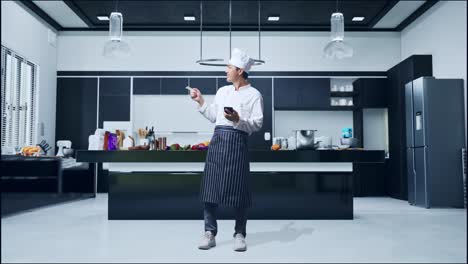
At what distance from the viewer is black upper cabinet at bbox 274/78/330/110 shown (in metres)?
7.66

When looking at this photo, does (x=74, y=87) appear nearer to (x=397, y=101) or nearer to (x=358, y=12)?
(x=358, y=12)

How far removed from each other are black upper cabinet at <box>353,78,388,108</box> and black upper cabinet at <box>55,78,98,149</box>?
4812 millimetres

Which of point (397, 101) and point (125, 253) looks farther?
point (397, 101)

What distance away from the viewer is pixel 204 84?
25.4 feet

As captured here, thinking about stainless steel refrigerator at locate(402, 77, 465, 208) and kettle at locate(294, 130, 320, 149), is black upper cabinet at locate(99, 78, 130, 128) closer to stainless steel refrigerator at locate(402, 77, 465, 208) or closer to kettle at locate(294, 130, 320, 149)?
kettle at locate(294, 130, 320, 149)

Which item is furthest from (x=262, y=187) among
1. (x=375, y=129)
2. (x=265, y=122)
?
(x=375, y=129)

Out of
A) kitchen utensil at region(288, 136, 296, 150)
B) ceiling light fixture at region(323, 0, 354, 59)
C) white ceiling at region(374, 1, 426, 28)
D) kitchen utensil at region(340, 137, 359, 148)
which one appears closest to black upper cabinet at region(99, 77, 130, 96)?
kitchen utensil at region(288, 136, 296, 150)

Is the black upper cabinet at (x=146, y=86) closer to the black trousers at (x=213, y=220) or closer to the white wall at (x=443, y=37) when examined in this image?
the white wall at (x=443, y=37)

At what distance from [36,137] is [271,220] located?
4.56 metres

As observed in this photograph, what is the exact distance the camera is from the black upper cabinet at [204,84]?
7.71 meters

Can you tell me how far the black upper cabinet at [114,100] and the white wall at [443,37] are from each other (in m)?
5.19

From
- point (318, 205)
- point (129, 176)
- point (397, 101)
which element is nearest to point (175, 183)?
point (129, 176)

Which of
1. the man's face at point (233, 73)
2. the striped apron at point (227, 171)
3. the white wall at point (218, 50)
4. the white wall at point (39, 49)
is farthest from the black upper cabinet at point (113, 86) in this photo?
the striped apron at point (227, 171)

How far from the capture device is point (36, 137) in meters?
6.95
